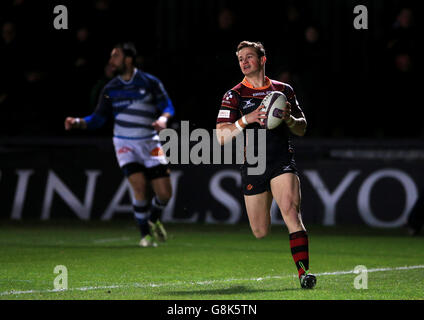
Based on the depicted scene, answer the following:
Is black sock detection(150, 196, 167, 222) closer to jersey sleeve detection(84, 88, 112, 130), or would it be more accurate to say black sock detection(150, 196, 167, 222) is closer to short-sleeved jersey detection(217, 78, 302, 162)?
jersey sleeve detection(84, 88, 112, 130)

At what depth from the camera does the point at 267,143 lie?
748 cm

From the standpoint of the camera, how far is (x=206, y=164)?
1502 cm

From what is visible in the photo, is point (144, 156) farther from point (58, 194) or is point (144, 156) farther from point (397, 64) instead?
point (397, 64)

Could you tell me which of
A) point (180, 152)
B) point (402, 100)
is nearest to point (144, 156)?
point (180, 152)

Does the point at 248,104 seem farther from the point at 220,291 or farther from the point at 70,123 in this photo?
the point at 70,123

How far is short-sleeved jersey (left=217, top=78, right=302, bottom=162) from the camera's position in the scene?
7426 mm

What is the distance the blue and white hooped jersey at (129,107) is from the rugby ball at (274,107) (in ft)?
14.0

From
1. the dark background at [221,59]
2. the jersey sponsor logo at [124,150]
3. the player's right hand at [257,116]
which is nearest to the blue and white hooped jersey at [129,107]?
the jersey sponsor logo at [124,150]

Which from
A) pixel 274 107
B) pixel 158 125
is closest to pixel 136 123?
pixel 158 125

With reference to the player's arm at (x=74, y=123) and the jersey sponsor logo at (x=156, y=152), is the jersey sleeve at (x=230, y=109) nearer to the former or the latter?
the player's arm at (x=74, y=123)

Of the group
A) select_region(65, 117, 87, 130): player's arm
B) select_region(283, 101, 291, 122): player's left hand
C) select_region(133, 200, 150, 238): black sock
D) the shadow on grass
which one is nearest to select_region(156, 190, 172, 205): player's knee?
select_region(133, 200, 150, 238): black sock

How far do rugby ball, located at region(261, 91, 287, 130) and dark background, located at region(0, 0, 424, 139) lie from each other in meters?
Result: 7.91

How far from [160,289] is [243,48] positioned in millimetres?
2168
